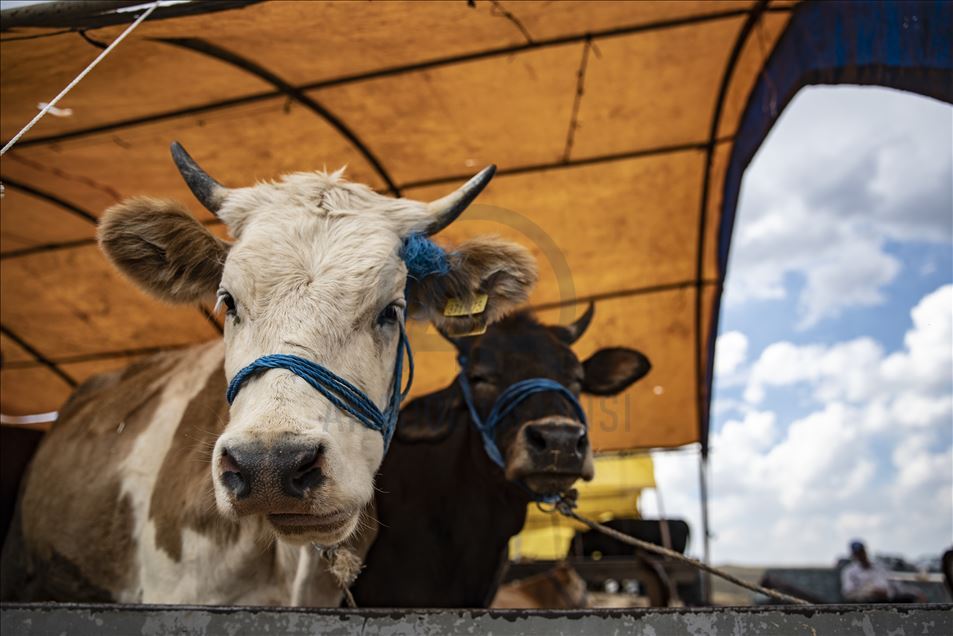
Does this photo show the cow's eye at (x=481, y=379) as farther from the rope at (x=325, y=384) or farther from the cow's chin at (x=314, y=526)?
the cow's chin at (x=314, y=526)

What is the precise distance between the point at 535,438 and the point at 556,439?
0.12 m

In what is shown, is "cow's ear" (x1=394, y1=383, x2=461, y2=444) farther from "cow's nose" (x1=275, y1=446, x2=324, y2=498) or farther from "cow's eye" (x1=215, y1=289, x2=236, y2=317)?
"cow's nose" (x1=275, y1=446, x2=324, y2=498)

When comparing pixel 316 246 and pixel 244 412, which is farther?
pixel 316 246

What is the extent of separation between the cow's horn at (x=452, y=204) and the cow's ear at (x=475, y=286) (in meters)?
0.17

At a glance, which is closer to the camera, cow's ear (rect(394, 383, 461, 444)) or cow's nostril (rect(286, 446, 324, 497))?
cow's nostril (rect(286, 446, 324, 497))

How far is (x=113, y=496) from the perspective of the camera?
3.18m

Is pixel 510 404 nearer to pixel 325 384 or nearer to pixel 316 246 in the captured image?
pixel 316 246

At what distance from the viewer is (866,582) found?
792 cm

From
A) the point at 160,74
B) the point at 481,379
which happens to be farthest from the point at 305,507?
the point at 160,74

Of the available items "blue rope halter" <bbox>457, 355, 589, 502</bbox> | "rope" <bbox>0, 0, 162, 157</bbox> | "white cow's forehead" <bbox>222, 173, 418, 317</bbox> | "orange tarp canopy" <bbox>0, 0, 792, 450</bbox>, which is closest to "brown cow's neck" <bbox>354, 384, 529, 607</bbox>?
"blue rope halter" <bbox>457, 355, 589, 502</bbox>

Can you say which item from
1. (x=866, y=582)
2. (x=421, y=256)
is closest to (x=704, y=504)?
(x=866, y=582)

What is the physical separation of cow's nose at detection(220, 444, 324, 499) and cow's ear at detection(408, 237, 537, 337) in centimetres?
104

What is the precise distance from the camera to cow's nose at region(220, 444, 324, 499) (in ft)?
5.70

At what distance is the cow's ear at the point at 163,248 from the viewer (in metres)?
2.60
